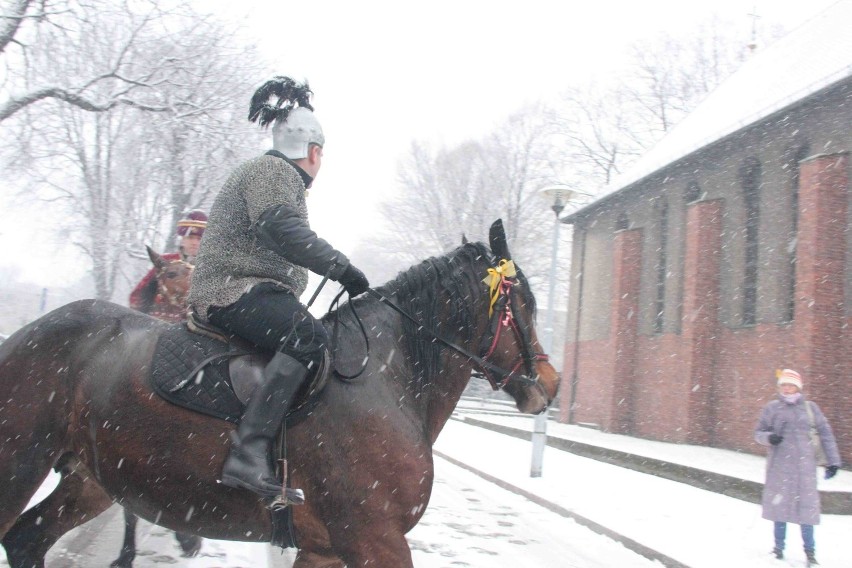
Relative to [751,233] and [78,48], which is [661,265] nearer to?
[751,233]

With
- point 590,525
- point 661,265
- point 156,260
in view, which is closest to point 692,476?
point 590,525

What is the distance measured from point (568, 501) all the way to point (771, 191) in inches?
470

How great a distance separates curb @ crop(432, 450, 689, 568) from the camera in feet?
25.1

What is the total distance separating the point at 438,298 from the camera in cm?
391

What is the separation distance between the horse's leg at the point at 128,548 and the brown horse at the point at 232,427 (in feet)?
5.87

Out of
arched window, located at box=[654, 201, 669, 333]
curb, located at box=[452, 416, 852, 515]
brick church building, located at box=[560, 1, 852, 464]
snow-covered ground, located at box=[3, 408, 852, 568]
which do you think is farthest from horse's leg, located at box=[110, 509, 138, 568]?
arched window, located at box=[654, 201, 669, 333]

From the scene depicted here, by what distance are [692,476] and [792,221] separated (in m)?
8.22

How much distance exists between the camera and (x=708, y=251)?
21.3 metres

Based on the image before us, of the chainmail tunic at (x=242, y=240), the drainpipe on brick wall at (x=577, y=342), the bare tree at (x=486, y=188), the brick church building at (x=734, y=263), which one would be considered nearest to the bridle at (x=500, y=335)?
the chainmail tunic at (x=242, y=240)

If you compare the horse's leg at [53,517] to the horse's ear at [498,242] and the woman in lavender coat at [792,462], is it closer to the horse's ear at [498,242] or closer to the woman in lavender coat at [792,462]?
the horse's ear at [498,242]

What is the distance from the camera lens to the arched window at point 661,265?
2491 cm

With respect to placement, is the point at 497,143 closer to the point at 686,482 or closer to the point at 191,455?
the point at 686,482

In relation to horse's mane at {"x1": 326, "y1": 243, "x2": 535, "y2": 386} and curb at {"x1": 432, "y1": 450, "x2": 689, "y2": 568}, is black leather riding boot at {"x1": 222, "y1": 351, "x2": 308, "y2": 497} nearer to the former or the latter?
horse's mane at {"x1": 326, "y1": 243, "x2": 535, "y2": 386}

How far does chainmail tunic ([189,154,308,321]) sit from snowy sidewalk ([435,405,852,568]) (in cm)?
562
